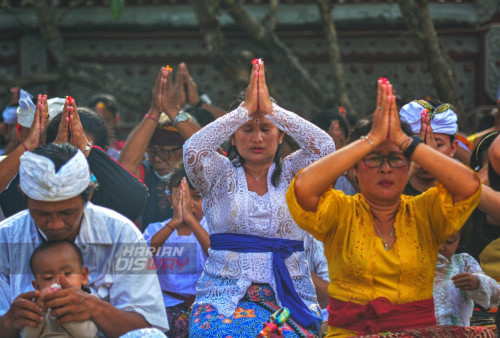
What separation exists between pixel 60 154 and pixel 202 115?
10.9 ft

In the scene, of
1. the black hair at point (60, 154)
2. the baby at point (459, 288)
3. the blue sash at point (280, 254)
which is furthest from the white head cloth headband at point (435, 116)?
the black hair at point (60, 154)

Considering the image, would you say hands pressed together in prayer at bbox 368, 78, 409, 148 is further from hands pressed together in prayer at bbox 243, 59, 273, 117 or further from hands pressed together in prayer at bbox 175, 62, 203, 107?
hands pressed together in prayer at bbox 175, 62, 203, 107

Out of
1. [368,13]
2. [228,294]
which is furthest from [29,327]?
[368,13]

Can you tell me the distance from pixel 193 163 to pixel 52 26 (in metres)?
5.91

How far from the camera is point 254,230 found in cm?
479

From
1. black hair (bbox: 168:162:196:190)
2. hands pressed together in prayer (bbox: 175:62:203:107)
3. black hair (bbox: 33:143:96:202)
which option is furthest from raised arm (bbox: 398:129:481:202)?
hands pressed together in prayer (bbox: 175:62:203:107)

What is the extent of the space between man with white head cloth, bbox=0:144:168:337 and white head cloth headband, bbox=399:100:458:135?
8.06 ft

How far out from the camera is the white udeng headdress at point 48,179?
153 inches

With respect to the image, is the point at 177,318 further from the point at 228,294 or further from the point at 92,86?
the point at 92,86

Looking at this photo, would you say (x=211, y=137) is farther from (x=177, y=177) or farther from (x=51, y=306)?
(x=51, y=306)

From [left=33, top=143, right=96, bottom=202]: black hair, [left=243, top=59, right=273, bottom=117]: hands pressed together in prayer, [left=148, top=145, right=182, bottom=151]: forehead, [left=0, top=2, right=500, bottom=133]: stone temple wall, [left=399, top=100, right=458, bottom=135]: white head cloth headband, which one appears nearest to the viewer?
[left=33, top=143, right=96, bottom=202]: black hair

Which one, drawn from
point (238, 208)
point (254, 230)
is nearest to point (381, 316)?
→ point (254, 230)

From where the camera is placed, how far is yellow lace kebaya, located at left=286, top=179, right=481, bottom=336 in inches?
159

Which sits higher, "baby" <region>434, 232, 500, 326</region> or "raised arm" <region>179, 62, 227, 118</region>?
"raised arm" <region>179, 62, 227, 118</region>
